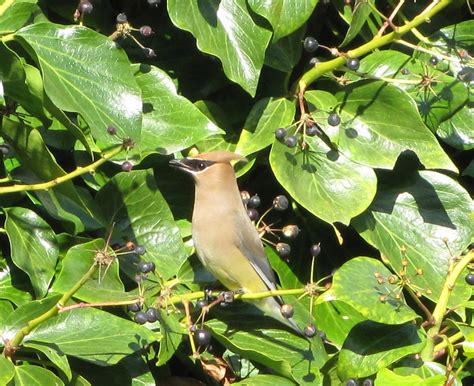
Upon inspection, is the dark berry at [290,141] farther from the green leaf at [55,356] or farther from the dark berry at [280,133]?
the green leaf at [55,356]

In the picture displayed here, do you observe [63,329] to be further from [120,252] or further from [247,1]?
[247,1]

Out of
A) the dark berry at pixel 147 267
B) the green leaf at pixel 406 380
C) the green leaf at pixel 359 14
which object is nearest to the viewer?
the green leaf at pixel 406 380

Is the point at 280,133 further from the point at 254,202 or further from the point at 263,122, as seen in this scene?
the point at 254,202

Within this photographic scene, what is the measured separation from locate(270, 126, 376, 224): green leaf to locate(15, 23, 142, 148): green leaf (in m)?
0.62

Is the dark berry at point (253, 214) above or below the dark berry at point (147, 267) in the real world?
below

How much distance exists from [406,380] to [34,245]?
116cm

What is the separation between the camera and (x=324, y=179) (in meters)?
3.54

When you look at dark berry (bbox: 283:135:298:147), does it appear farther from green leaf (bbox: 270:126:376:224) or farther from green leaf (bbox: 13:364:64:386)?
green leaf (bbox: 13:364:64:386)

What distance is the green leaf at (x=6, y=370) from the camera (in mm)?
2812

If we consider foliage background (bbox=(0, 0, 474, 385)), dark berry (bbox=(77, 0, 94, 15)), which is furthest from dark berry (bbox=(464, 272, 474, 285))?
dark berry (bbox=(77, 0, 94, 15))

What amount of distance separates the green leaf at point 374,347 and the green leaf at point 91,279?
0.68m

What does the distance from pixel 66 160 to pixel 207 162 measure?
0.47 meters

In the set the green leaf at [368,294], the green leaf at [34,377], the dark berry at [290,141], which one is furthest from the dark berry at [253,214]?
the green leaf at [34,377]

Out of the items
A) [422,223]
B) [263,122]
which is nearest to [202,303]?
[263,122]
